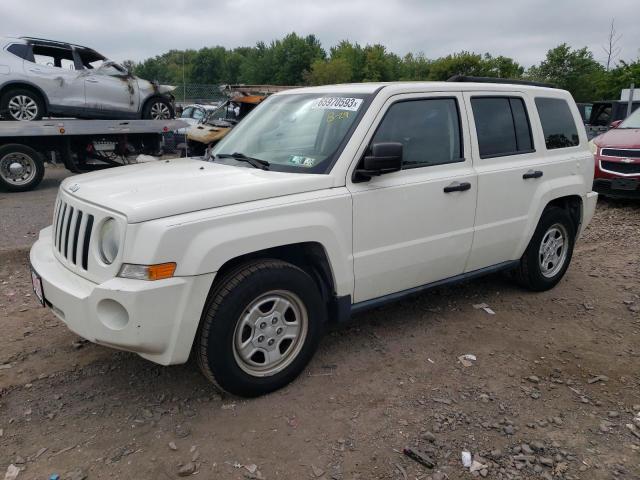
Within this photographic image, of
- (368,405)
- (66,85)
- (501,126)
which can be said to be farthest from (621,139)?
(66,85)

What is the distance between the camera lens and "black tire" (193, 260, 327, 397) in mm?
2959

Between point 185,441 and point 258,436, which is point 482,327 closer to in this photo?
point 258,436

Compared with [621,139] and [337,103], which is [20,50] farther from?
[621,139]

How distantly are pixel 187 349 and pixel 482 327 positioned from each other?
2477mm

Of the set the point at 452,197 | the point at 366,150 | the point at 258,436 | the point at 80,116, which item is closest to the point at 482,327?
the point at 452,197

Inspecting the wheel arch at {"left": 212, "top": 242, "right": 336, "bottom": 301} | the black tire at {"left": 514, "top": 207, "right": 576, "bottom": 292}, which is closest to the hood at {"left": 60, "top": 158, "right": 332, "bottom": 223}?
the wheel arch at {"left": 212, "top": 242, "right": 336, "bottom": 301}

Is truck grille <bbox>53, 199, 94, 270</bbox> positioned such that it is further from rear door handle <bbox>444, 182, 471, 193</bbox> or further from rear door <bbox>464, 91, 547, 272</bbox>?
rear door <bbox>464, 91, 547, 272</bbox>

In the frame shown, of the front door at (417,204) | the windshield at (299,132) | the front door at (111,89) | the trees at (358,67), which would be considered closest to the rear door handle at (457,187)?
the front door at (417,204)

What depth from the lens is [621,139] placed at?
9.24 m

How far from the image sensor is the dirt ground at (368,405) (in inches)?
108

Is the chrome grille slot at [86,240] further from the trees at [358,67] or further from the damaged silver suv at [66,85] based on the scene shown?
the trees at [358,67]

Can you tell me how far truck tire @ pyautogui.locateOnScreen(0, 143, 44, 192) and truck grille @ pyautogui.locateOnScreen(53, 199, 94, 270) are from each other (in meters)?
7.91

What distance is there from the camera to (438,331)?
4242 millimetres

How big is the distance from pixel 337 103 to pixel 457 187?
1057 mm
